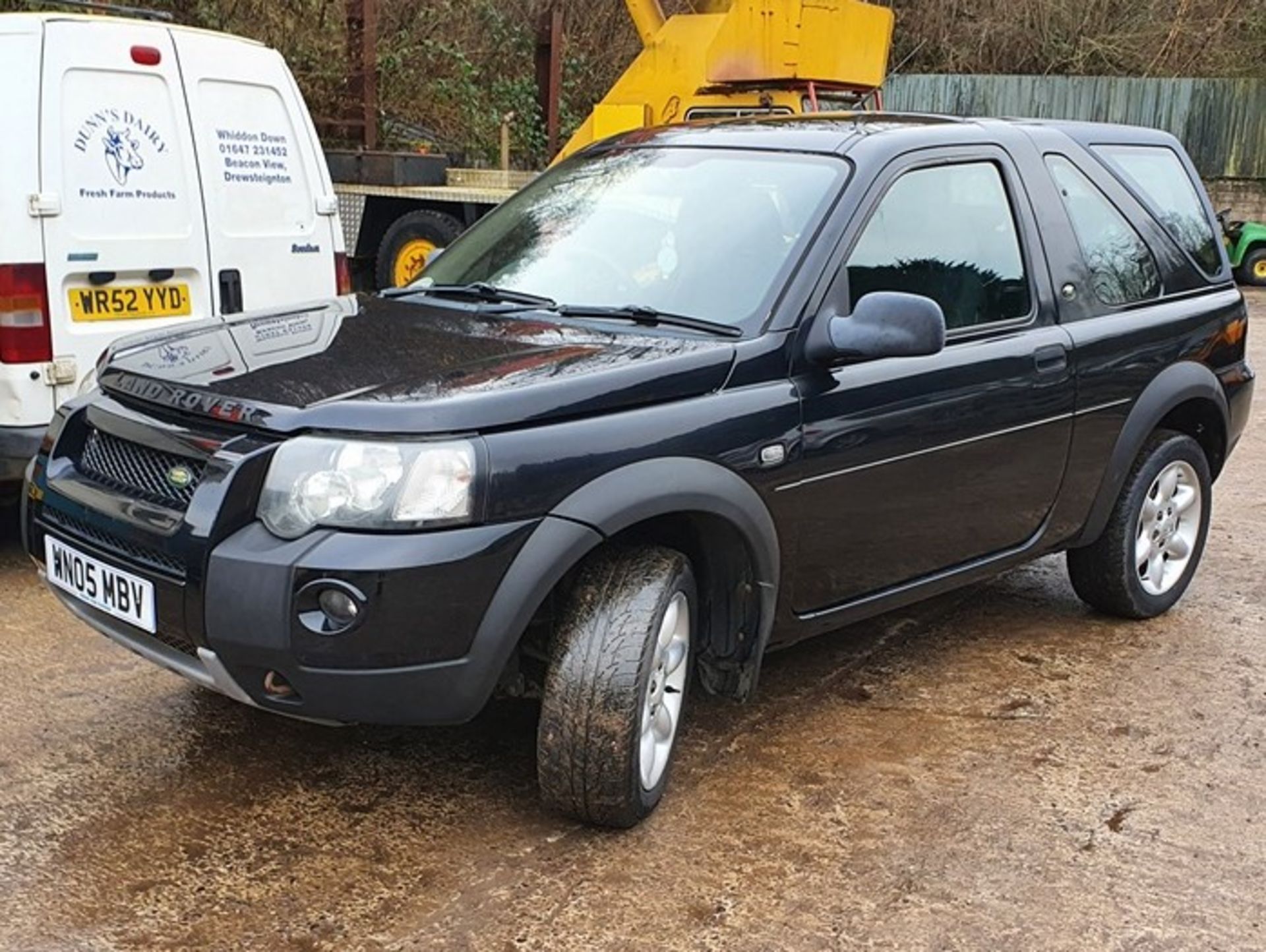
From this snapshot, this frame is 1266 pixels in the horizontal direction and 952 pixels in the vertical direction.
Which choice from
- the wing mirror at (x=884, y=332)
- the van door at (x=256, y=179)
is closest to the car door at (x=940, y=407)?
the wing mirror at (x=884, y=332)

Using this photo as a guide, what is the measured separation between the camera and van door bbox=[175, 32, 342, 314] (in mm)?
5613

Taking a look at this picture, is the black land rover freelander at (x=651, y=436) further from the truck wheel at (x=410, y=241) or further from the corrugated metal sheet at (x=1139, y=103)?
the corrugated metal sheet at (x=1139, y=103)

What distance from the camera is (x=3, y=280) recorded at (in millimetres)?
4926

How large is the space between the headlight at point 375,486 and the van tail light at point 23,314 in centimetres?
254

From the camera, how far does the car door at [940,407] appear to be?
375 cm

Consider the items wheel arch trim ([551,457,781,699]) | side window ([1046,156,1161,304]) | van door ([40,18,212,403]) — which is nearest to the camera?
wheel arch trim ([551,457,781,699])

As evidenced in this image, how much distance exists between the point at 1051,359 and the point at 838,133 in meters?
1.01

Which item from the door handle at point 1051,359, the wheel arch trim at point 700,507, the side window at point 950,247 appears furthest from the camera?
the door handle at point 1051,359

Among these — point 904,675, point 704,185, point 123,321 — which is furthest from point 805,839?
point 123,321

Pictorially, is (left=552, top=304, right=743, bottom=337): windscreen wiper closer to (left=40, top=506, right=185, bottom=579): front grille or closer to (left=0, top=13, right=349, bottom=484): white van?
(left=40, top=506, right=185, bottom=579): front grille

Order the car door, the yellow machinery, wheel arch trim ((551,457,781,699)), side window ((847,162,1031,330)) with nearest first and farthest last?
1. wheel arch trim ((551,457,781,699))
2. the car door
3. side window ((847,162,1031,330))
4. the yellow machinery

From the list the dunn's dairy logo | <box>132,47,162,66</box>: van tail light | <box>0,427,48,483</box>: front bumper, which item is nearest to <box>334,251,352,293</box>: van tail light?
the dunn's dairy logo

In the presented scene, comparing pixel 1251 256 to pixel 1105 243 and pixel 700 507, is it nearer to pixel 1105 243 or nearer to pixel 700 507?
pixel 1105 243

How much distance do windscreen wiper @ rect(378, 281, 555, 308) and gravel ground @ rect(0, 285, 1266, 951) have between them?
4.02 feet
